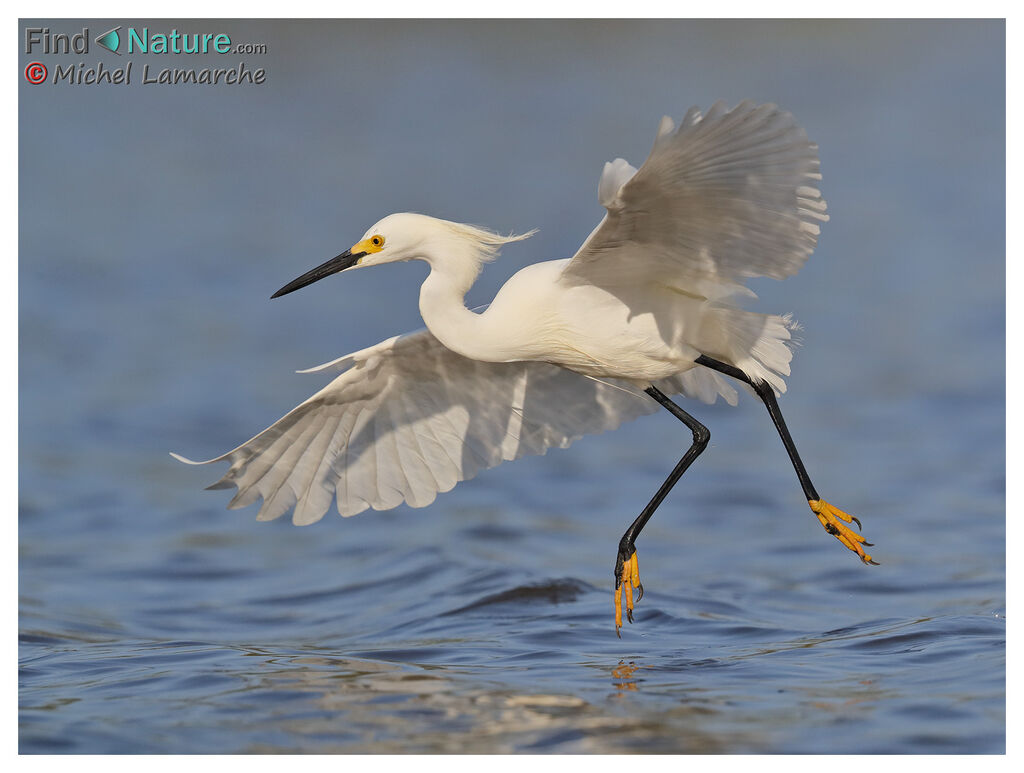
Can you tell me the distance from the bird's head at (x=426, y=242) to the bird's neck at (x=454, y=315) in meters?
0.05

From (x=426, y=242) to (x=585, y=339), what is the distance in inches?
38.7

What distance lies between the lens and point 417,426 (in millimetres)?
8281

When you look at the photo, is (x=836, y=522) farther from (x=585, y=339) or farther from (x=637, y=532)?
(x=585, y=339)

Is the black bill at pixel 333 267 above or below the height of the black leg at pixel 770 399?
above

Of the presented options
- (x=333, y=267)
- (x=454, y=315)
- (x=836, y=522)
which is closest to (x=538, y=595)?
(x=836, y=522)

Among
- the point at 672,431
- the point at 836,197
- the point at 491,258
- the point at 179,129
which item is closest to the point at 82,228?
the point at 179,129

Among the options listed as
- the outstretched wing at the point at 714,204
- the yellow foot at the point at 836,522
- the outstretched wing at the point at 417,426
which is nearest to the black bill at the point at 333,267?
the outstretched wing at the point at 417,426

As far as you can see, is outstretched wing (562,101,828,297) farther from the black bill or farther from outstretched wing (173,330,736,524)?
outstretched wing (173,330,736,524)

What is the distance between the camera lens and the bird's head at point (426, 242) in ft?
23.2

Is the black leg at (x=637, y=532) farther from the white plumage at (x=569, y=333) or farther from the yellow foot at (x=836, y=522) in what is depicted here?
the yellow foot at (x=836, y=522)

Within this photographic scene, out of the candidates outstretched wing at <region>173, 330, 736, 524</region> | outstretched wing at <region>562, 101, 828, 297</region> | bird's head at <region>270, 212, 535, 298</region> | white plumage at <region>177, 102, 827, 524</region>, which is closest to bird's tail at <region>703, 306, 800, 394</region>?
white plumage at <region>177, 102, 827, 524</region>

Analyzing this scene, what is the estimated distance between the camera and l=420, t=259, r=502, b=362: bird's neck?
6.96m

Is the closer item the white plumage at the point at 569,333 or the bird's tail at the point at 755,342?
the white plumage at the point at 569,333

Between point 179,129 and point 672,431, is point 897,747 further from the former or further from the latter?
point 179,129
